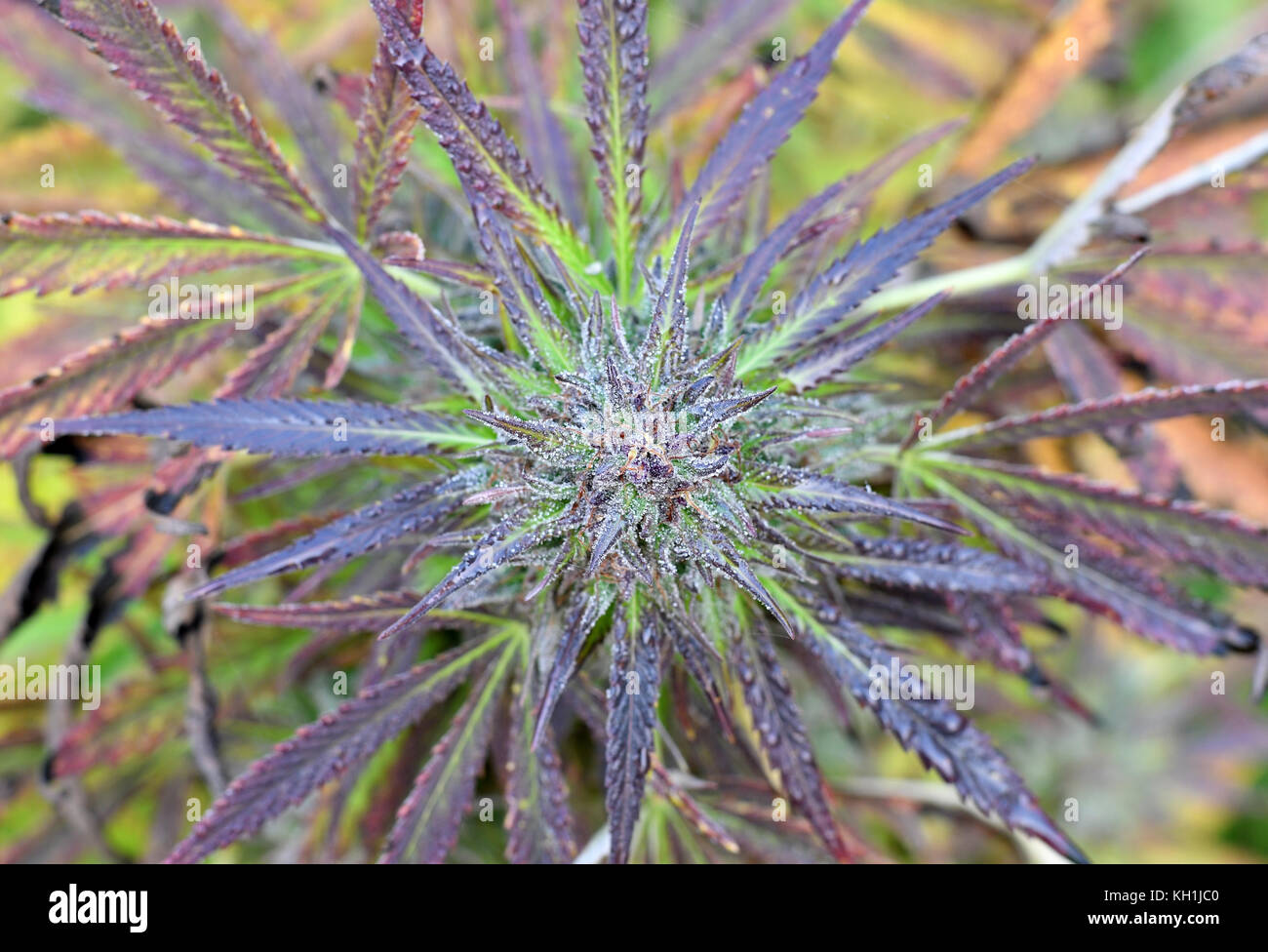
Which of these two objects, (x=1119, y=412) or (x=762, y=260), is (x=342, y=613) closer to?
(x=762, y=260)

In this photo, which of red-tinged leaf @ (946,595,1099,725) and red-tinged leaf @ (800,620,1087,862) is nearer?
red-tinged leaf @ (800,620,1087,862)

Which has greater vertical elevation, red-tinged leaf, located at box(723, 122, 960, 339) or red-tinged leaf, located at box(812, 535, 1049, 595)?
red-tinged leaf, located at box(723, 122, 960, 339)

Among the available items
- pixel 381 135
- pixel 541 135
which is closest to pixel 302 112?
pixel 541 135

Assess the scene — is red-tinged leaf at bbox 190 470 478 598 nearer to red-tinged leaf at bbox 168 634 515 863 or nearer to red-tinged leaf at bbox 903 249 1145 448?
red-tinged leaf at bbox 168 634 515 863

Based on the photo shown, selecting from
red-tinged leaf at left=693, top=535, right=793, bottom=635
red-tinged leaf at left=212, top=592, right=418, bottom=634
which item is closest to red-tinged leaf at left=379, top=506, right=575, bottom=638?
red-tinged leaf at left=693, top=535, right=793, bottom=635

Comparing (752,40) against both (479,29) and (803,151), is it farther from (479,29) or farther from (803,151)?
(803,151)

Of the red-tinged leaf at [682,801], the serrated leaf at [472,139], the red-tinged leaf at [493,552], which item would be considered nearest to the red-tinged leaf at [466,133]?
the serrated leaf at [472,139]

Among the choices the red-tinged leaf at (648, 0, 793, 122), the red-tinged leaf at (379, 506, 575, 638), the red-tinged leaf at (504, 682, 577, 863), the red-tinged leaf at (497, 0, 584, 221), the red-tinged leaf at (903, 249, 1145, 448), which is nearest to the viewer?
the red-tinged leaf at (379, 506, 575, 638)
